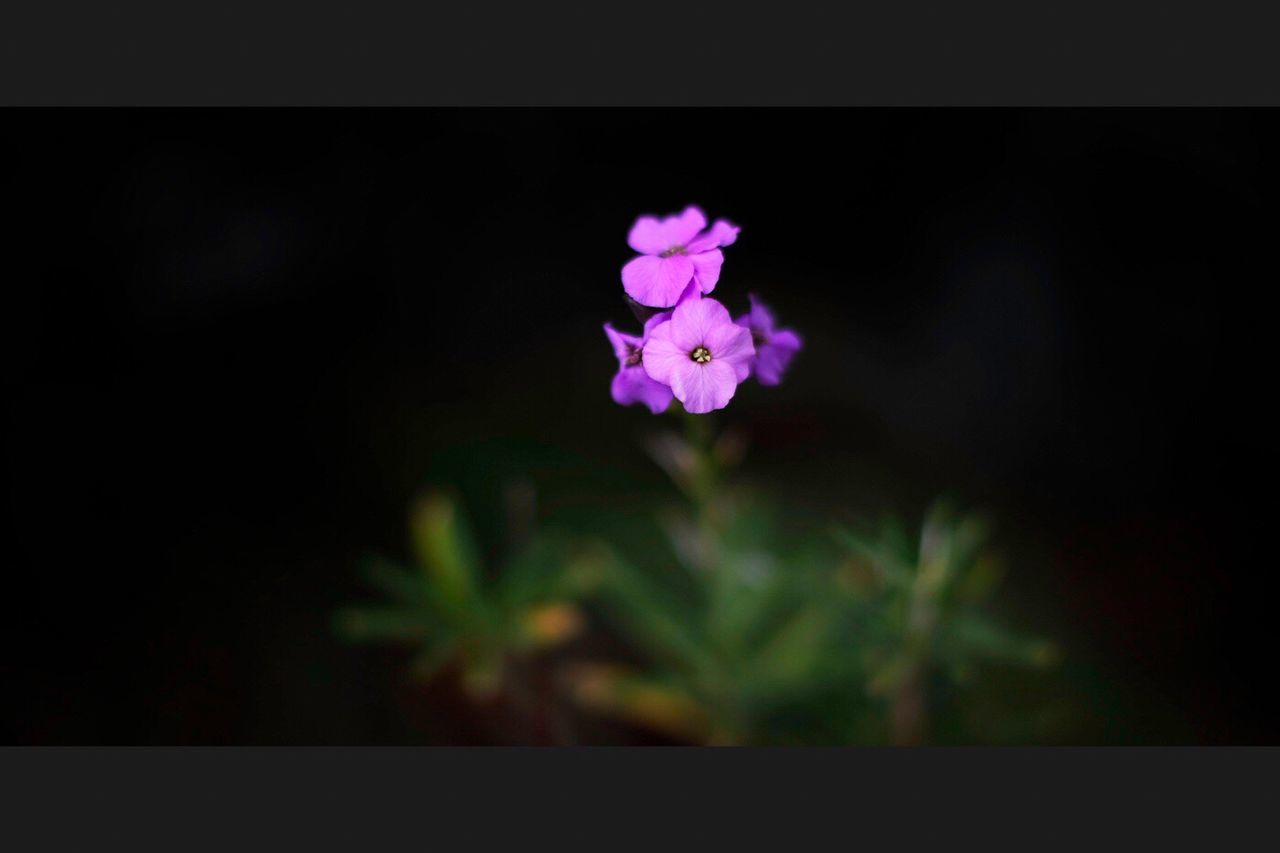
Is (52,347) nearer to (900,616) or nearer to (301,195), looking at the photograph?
(301,195)

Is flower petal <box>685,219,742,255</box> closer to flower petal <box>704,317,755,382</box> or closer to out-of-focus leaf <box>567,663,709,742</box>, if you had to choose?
flower petal <box>704,317,755,382</box>

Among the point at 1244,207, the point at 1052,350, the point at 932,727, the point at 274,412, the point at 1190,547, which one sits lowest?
the point at 932,727

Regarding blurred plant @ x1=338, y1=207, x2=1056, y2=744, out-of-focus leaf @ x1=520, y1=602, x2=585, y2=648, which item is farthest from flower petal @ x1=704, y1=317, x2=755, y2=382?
out-of-focus leaf @ x1=520, y1=602, x2=585, y2=648

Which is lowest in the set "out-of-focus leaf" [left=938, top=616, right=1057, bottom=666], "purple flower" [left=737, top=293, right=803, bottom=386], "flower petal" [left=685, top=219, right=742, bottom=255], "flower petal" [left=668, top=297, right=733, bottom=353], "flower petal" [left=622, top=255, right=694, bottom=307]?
"out-of-focus leaf" [left=938, top=616, right=1057, bottom=666]

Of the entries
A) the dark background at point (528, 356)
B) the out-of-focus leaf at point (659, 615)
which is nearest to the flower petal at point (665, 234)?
the out-of-focus leaf at point (659, 615)

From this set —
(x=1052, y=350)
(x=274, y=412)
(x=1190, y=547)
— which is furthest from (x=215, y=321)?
(x=1190, y=547)

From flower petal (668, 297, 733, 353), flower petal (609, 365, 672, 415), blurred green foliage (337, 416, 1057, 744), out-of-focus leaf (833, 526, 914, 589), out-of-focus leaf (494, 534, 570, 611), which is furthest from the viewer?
out-of-focus leaf (494, 534, 570, 611)
